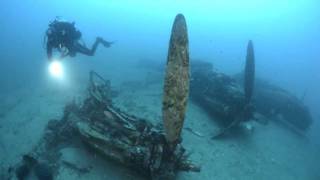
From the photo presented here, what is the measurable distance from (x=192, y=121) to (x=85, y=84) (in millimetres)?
7280

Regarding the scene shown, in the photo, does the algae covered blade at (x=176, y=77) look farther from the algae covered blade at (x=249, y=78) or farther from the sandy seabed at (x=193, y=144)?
the algae covered blade at (x=249, y=78)

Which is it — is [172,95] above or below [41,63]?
above

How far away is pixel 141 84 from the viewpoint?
1941 cm

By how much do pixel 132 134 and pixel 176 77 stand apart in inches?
118

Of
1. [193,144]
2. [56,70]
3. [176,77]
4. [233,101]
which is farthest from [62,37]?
[176,77]

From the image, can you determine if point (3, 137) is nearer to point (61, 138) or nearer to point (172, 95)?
point (61, 138)

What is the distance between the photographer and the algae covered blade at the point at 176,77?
22.6 feet

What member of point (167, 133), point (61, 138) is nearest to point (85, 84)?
point (61, 138)

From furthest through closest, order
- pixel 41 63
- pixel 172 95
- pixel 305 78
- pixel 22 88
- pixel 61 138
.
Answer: pixel 305 78
pixel 41 63
pixel 22 88
pixel 61 138
pixel 172 95

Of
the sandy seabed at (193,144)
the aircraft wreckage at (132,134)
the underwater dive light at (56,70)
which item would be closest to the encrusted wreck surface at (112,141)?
the aircraft wreckage at (132,134)

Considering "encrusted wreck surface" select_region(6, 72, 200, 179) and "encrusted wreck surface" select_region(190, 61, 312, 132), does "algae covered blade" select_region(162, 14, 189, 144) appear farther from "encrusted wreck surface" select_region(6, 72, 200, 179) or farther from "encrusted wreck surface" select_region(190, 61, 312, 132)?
"encrusted wreck surface" select_region(190, 61, 312, 132)

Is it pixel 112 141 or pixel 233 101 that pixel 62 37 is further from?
pixel 233 101

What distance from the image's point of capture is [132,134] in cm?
936

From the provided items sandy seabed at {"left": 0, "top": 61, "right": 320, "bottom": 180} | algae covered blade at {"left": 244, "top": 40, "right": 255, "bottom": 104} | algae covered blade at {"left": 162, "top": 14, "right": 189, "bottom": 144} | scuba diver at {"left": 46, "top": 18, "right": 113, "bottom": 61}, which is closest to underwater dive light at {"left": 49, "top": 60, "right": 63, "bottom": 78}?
sandy seabed at {"left": 0, "top": 61, "right": 320, "bottom": 180}
